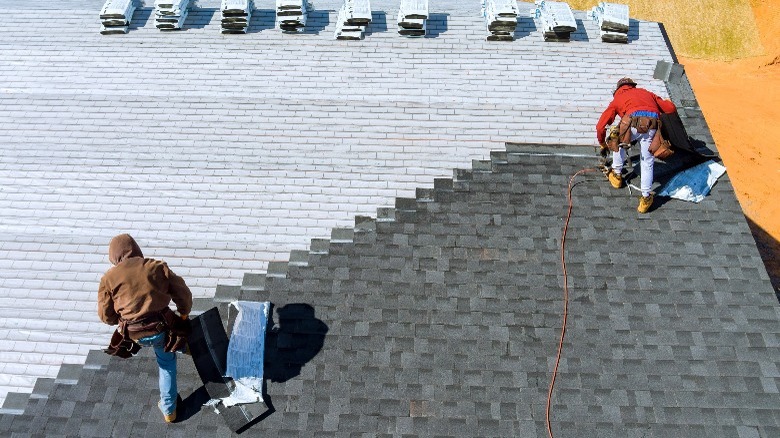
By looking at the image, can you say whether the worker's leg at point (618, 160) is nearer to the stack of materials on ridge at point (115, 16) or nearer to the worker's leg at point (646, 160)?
the worker's leg at point (646, 160)

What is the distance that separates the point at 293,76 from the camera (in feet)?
45.0

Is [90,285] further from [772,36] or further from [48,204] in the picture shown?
[772,36]

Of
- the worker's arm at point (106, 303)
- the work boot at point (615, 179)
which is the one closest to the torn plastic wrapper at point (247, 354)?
the worker's arm at point (106, 303)

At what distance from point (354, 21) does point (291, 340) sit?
26.8ft

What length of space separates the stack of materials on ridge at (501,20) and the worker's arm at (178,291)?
9.43 metres

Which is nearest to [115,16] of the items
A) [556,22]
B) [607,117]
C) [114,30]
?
[114,30]

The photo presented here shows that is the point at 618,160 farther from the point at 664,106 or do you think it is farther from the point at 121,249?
the point at 121,249

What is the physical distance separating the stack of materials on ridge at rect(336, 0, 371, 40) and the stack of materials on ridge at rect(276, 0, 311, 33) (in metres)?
0.86

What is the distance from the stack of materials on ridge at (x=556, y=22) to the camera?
14.2 meters

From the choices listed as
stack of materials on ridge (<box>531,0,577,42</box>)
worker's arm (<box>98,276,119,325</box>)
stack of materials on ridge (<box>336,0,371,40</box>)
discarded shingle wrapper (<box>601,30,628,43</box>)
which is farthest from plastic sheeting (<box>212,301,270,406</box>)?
discarded shingle wrapper (<box>601,30,628,43</box>)

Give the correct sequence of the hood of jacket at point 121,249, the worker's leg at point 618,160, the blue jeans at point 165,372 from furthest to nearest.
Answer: the worker's leg at point 618,160
the blue jeans at point 165,372
the hood of jacket at point 121,249

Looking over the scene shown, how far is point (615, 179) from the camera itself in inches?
434

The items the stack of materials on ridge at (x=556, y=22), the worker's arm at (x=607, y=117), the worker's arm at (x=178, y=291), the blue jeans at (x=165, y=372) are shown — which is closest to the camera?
the worker's arm at (x=178, y=291)

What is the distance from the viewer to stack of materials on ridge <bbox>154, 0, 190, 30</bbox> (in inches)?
575
